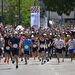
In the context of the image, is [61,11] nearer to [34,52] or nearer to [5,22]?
[5,22]

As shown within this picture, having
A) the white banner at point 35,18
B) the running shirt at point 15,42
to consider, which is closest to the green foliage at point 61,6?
the white banner at point 35,18

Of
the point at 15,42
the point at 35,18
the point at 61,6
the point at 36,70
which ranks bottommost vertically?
the point at 61,6

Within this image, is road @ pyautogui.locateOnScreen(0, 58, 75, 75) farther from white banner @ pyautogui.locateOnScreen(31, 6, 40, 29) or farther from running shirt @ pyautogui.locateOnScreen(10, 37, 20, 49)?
white banner @ pyautogui.locateOnScreen(31, 6, 40, 29)

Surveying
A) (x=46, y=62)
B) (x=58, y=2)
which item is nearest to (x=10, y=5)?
(x=58, y=2)

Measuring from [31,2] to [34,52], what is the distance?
132 feet

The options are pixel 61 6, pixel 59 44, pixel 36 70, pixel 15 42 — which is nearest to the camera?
pixel 36 70

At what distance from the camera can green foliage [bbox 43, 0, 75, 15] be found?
95.3 metres

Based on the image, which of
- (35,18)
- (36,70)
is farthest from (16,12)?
(36,70)

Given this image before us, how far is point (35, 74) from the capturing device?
1798 centimetres

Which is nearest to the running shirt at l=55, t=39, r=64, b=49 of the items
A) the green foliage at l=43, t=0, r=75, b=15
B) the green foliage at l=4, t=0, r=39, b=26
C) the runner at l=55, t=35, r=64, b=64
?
the runner at l=55, t=35, r=64, b=64

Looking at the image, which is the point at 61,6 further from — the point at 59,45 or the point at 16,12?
the point at 59,45

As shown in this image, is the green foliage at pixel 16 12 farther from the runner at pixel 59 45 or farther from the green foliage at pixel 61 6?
the runner at pixel 59 45

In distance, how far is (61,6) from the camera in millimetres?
97812

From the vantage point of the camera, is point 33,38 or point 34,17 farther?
point 34,17
